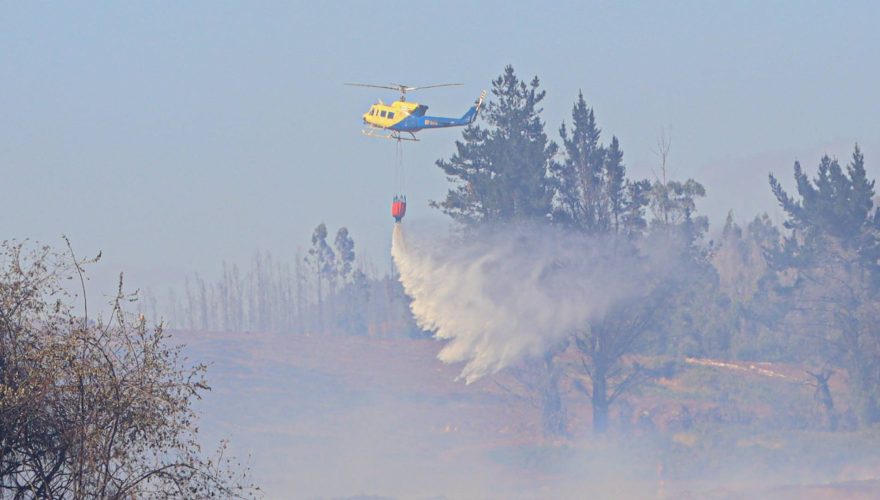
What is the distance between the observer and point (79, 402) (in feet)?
68.0

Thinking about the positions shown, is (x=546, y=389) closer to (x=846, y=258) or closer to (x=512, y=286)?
(x=512, y=286)

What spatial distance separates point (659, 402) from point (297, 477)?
2629 cm

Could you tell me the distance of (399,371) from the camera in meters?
112

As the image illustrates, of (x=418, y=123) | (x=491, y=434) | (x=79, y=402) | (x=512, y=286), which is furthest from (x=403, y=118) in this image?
(x=79, y=402)

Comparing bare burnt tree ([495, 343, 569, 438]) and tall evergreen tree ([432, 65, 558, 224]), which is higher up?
tall evergreen tree ([432, 65, 558, 224])

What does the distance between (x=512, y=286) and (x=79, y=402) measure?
68.5 metres

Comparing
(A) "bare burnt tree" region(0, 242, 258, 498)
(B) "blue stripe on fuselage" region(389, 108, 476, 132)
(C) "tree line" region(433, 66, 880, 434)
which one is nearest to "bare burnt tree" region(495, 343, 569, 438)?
(C) "tree line" region(433, 66, 880, 434)

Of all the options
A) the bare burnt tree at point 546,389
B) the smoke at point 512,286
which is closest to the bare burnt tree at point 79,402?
the smoke at point 512,286

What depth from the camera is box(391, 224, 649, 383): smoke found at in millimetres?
87938

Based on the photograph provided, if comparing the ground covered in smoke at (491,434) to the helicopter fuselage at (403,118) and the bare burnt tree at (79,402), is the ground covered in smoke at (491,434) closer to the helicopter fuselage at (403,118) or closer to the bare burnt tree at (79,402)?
the helicopter fuselage at (403,118)

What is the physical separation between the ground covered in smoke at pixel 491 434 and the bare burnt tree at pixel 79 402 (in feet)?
178

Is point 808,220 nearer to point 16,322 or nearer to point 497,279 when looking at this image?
point 497,279

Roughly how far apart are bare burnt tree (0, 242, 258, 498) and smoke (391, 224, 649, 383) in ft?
214

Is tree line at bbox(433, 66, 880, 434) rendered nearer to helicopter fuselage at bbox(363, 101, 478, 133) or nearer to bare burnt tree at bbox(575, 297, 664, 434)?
bare burnt tree at bbox(575, 297, 664, 434)
